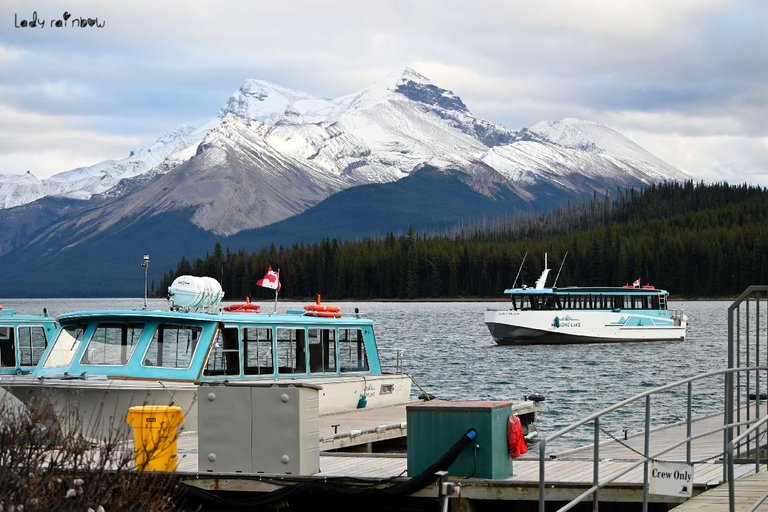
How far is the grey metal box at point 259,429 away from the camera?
57.6 ft

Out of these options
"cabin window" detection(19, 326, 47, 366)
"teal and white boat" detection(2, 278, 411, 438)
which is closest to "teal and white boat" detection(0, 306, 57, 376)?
"cabin window" detection(19, 326, 47, 366)

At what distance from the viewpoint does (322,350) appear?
1091 inches

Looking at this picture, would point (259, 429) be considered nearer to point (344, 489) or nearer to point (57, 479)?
point (344, 489)

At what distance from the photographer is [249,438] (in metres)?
17.8

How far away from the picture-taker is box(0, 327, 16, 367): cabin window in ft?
103

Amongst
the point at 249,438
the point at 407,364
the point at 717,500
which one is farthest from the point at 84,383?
the point at 407,364

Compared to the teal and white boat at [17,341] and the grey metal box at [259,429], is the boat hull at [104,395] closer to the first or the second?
the grey metal box at [259,429]

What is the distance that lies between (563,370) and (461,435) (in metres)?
47.2

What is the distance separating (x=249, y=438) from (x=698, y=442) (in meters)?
8.24

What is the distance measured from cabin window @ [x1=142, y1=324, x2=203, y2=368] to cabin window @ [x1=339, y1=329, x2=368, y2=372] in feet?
15.6

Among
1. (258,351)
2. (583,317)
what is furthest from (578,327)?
(258,351)

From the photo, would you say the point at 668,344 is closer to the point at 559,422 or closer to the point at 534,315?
the point at 534,315

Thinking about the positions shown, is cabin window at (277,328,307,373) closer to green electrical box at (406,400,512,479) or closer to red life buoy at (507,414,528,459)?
green electrical box at (406,400,512,479)

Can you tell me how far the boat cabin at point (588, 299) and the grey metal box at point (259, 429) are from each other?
6439 centimetres
